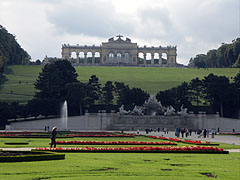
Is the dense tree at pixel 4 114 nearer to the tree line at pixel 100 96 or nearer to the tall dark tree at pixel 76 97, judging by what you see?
the tree line at pixel 100 96

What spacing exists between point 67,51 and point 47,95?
79724mm

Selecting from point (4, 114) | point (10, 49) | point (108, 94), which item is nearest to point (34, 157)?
point (4, 114)

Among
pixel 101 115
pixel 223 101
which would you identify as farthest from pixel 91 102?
pixel 223 101

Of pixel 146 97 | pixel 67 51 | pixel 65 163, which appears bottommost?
pixel 65 163

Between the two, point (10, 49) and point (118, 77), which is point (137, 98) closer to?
point (118, 77)

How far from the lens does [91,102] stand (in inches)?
2707

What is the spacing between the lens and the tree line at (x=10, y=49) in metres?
94.7

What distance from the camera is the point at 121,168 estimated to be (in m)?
16.6

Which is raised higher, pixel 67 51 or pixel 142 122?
pixel 67 51

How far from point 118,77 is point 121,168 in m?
82.9

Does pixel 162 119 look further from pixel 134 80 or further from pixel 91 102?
pixel 134 80

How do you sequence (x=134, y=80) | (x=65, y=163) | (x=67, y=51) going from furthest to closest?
(x=67, y=51) < (x=134, y=80) < (x=65, y=163)

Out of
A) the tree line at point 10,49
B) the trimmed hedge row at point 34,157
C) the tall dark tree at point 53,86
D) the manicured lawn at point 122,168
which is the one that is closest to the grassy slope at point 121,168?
the manicured lawn at point 122,168

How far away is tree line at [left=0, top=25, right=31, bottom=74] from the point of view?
9469 centimetres
